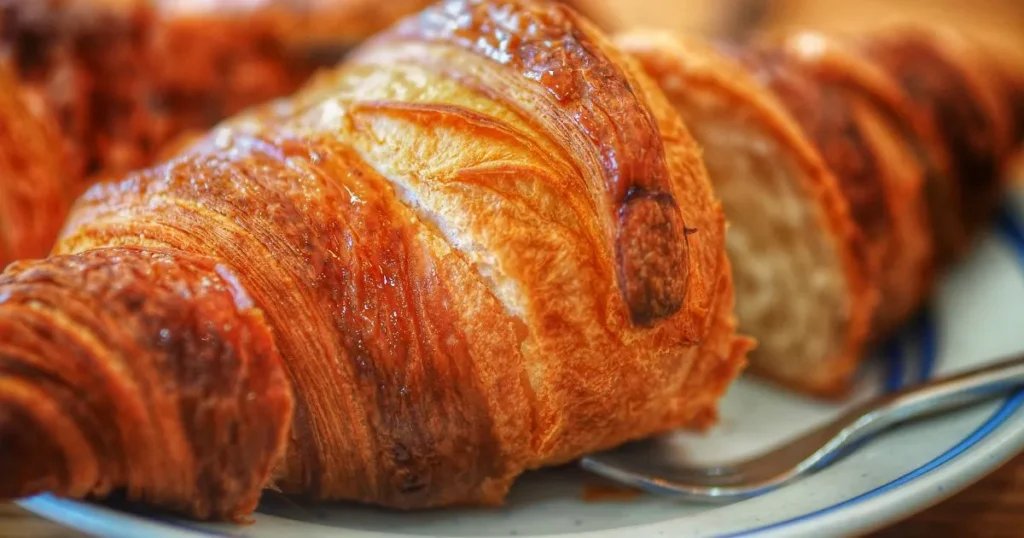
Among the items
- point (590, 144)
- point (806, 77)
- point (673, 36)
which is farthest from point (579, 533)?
point (806, 77)

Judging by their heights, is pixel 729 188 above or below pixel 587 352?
above

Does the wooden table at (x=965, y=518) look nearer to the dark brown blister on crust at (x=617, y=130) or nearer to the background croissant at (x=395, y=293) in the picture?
the background croissant at (x=395, y=293)

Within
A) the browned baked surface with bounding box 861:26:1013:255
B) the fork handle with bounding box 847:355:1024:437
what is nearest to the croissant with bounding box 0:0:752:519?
the fork handle with bounding box 847:355:1024:437

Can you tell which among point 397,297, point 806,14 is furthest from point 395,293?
point 806,14

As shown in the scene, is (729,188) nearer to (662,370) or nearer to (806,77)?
(806,77)

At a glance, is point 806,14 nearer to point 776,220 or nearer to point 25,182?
point 776,220

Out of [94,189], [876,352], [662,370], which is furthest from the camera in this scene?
[876,352]
